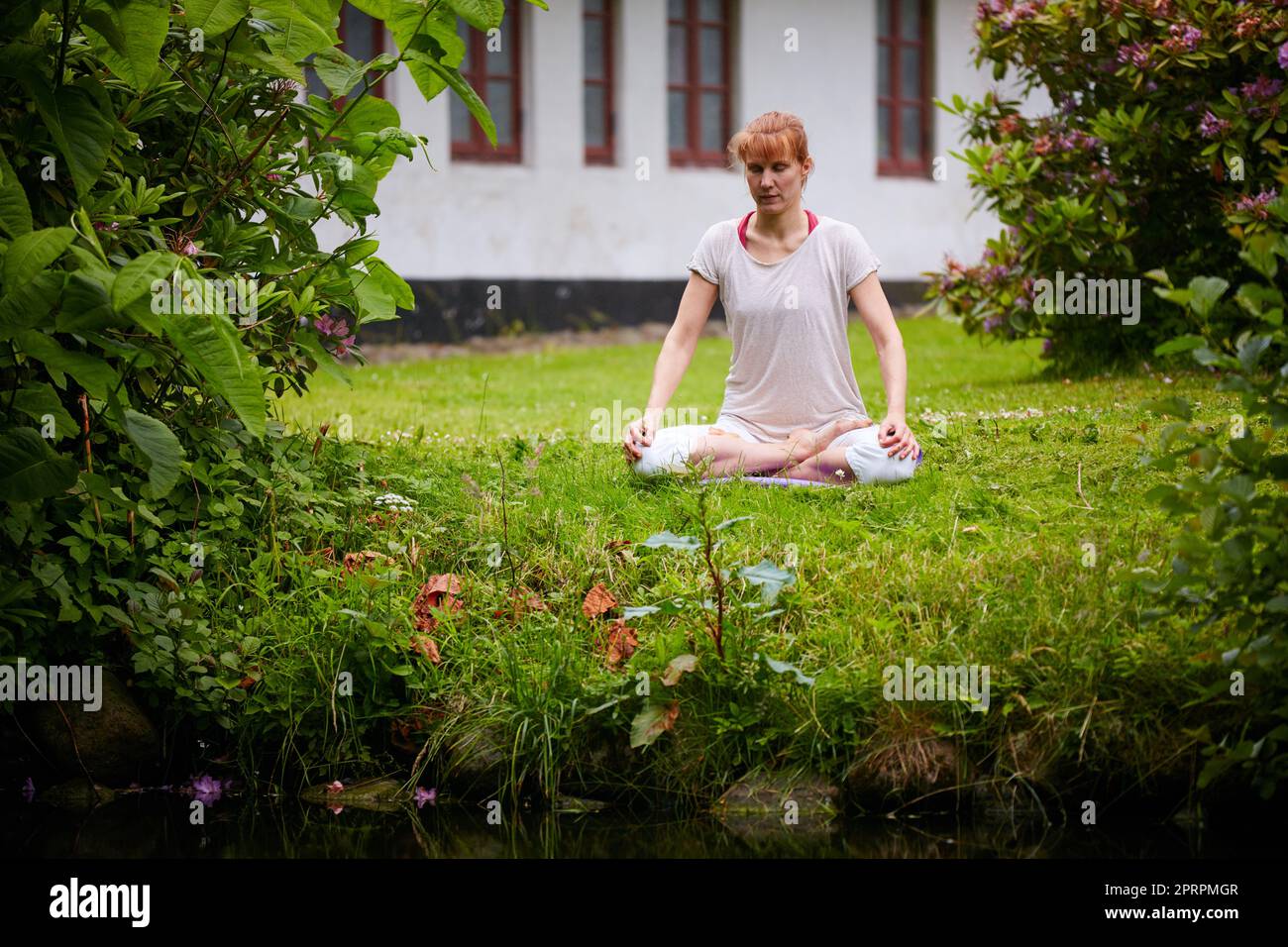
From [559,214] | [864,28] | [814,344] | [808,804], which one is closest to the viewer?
[808,804]

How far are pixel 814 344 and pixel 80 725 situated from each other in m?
2.95

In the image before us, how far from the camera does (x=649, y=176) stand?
15.5 metres

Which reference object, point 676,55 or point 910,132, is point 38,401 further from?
point 910,132

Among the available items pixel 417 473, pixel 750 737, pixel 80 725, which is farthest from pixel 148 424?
pixel 417 473

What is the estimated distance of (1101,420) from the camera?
6508mm

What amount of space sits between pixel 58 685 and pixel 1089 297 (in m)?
6.01

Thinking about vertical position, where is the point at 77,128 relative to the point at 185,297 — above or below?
above

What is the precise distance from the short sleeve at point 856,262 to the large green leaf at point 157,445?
2936mm

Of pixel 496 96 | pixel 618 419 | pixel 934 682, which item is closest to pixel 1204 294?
pixel 934 682

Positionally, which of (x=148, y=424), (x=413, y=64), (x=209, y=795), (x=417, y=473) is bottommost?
(x=209, y=795)

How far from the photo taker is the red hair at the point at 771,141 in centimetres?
559

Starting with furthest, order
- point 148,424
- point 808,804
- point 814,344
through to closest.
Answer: point 814,344
point 808,804
point 148,424

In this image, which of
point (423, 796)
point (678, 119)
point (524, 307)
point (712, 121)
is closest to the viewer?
point (423, 796)
